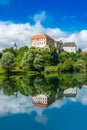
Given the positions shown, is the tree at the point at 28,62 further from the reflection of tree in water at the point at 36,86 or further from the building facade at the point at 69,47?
the building facade at the point at 69,47

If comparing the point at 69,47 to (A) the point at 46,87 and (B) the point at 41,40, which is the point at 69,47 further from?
(A) the point at 46,87

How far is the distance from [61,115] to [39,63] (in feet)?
179

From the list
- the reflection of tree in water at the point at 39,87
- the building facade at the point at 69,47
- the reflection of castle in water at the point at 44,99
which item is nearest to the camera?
the reflection of castle in water at the point at 44,99

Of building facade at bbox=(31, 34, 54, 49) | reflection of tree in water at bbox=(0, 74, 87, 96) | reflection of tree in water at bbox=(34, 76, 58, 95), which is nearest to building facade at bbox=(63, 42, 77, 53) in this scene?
building facade at bbox=(31, 34, 54, 49)

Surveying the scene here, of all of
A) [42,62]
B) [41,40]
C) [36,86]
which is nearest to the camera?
[36,86]

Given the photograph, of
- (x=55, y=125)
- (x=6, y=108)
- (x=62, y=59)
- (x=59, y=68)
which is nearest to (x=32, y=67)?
(x=59, y=68)

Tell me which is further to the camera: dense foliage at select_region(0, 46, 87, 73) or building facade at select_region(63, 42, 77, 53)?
building facade at select_region(63, 42, 77, 53)

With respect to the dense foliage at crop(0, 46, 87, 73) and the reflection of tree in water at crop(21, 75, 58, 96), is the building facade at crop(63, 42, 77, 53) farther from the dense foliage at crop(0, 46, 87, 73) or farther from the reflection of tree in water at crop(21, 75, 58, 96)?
the reflection of tree in water at crop(21, 75, 58, 96)

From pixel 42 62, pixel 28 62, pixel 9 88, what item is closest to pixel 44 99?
pixel 9 88

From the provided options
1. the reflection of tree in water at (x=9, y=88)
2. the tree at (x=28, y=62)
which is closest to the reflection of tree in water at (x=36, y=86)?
the reflection of tree in water at (x=9, y=88)

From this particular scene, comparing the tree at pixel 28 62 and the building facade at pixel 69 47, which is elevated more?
the building facade at pixel 69 47

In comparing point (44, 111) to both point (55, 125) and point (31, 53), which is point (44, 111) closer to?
point (55, 125)

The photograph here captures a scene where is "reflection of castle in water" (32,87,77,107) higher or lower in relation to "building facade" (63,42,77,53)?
lower

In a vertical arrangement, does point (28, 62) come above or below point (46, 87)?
above
